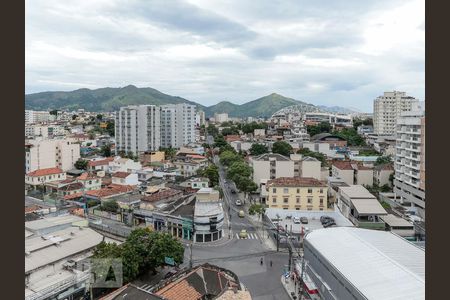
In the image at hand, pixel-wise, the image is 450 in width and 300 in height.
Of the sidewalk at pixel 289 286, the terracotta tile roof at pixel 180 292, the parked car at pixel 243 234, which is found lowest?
the sidewalk at pixel 289 286

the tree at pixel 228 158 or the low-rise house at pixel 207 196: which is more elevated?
the tree at pixel 228 158

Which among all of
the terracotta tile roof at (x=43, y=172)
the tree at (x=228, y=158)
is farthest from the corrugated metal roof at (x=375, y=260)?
the terracotta tile roof at (x=43, y=172)

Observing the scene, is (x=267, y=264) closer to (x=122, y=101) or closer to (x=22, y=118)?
(x=22, y=118)

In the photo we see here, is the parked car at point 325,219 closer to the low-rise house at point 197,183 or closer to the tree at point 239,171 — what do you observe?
the tree at point 239,171

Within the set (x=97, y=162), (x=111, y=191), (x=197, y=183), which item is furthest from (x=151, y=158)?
(x=111, y=191)

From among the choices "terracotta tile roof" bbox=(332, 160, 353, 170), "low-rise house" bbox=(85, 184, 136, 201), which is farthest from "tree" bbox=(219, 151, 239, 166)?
"low-rise house" bbox=(85, 184, 136, 201)

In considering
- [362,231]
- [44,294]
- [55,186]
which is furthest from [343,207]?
[55,186]

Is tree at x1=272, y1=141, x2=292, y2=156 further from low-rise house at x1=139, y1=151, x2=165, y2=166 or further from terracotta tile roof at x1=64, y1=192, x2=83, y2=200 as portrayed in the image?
terracotta tile roof at x1=64, y1=192, x2=83, y2=200
